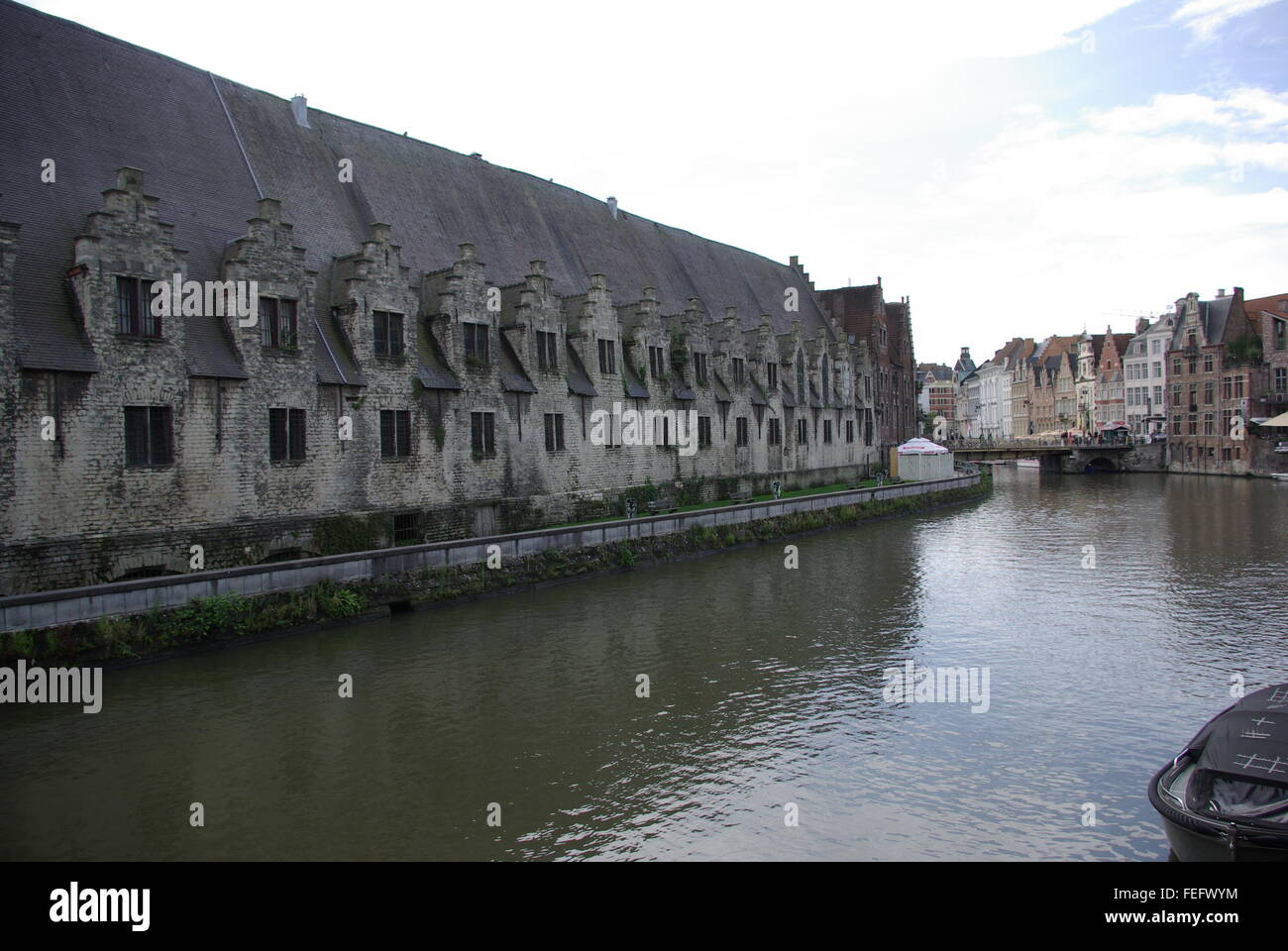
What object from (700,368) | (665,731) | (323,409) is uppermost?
(700,368)

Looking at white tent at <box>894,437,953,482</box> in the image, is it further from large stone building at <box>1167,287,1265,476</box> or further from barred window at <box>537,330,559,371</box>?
barred window at <box>537,330,559,371</box>

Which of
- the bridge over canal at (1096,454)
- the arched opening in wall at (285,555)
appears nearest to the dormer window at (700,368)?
the arched opening in wall at (285,555)

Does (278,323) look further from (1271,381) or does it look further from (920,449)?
(1271,381)

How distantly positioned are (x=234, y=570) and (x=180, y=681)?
3.60 meters

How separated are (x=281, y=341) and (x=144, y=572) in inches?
291

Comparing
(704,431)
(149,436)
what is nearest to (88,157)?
(149,436)

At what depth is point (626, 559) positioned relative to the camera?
31.6 meters

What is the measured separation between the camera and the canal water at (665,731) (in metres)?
11.4

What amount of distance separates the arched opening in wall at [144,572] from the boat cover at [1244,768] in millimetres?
21630

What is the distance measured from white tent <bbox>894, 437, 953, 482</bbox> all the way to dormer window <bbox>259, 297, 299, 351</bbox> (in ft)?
146

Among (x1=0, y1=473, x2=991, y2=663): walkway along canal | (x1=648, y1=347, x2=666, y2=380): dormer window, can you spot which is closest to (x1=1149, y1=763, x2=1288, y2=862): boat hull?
(x1=0, y1=473, x2=991, y2=663): walkway along canal

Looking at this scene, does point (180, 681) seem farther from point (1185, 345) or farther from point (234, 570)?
point (1185, 345)

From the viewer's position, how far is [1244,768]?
9.91 m
